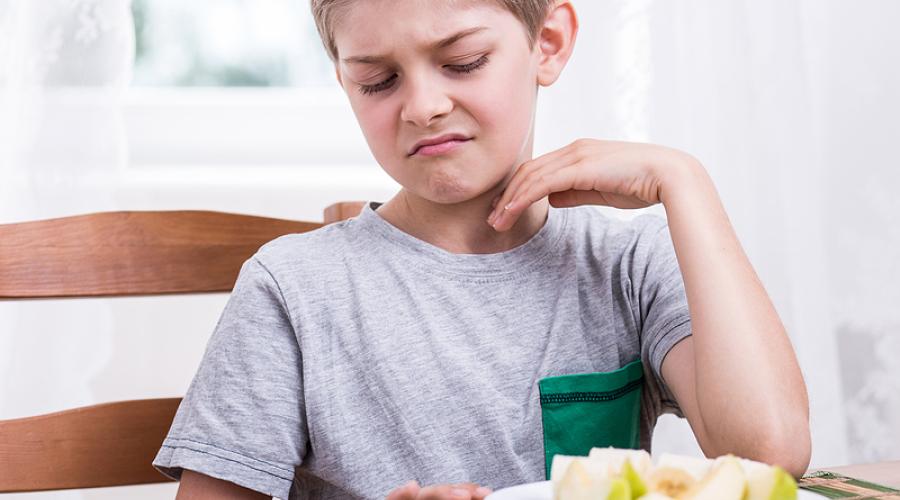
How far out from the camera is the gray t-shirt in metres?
0.79

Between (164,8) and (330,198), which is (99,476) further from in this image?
(164,8)

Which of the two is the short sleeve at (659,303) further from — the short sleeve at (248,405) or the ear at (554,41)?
the short sleeve at (248,405)

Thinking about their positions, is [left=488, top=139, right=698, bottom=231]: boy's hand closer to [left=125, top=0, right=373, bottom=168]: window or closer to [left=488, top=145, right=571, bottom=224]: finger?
[left=488, top=145, right=571, bottom=224]: finger

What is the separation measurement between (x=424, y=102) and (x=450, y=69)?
50 millimetres

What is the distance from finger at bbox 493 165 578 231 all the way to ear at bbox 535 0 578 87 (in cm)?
11

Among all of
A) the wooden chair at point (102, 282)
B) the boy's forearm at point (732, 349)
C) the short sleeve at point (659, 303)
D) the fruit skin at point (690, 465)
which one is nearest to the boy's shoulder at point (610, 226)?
the short sleeve at point (659, 303)

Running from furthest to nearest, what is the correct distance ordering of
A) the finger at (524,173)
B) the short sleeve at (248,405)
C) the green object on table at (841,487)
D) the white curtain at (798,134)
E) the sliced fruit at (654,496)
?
the white curtain at (798,134), the finger at (524,173), the short sleeve at (248,405), the green object on table at (841,487), the sliced fruit at (654,496)

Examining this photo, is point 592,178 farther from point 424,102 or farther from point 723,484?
point 723,484

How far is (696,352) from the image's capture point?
78cm

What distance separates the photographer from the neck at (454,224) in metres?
0.92

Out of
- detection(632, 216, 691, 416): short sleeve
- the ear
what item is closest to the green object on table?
detection(632, 216, 691, 416): short sleeve

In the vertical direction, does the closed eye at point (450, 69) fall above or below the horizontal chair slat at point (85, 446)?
above

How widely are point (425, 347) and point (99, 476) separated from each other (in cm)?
35

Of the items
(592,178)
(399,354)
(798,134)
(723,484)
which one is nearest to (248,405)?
(399,354)
